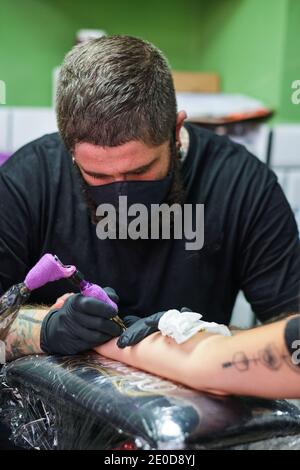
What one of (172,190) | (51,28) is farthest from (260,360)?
Answer: (51,28)

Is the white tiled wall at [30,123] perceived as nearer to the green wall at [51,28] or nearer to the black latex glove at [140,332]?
the green wall at [51,28]

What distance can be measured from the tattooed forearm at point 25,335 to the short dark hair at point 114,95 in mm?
385

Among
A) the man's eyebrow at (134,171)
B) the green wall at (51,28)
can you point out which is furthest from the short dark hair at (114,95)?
the green wall at (51,28)

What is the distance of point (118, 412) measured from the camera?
1021mm

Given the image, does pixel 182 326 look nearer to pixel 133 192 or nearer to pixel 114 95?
pixel 133 192

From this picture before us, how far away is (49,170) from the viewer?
1710mm

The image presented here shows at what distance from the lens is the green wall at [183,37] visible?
2.80m

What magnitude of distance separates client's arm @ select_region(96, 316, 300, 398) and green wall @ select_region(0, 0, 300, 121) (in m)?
1.87

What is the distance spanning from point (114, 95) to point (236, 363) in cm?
63

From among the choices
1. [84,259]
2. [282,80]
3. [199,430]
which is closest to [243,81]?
[282,80]

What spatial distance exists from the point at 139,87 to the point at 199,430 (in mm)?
765

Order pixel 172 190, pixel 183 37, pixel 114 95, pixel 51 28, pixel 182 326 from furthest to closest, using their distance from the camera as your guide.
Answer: pixel 183 37 → pixel 51 28 → pixel 172 190 → pixel 114 95 → pixel 182 326

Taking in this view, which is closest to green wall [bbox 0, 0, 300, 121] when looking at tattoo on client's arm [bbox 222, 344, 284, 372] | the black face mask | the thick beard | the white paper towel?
the thick beard

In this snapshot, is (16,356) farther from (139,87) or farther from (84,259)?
(139,87)
